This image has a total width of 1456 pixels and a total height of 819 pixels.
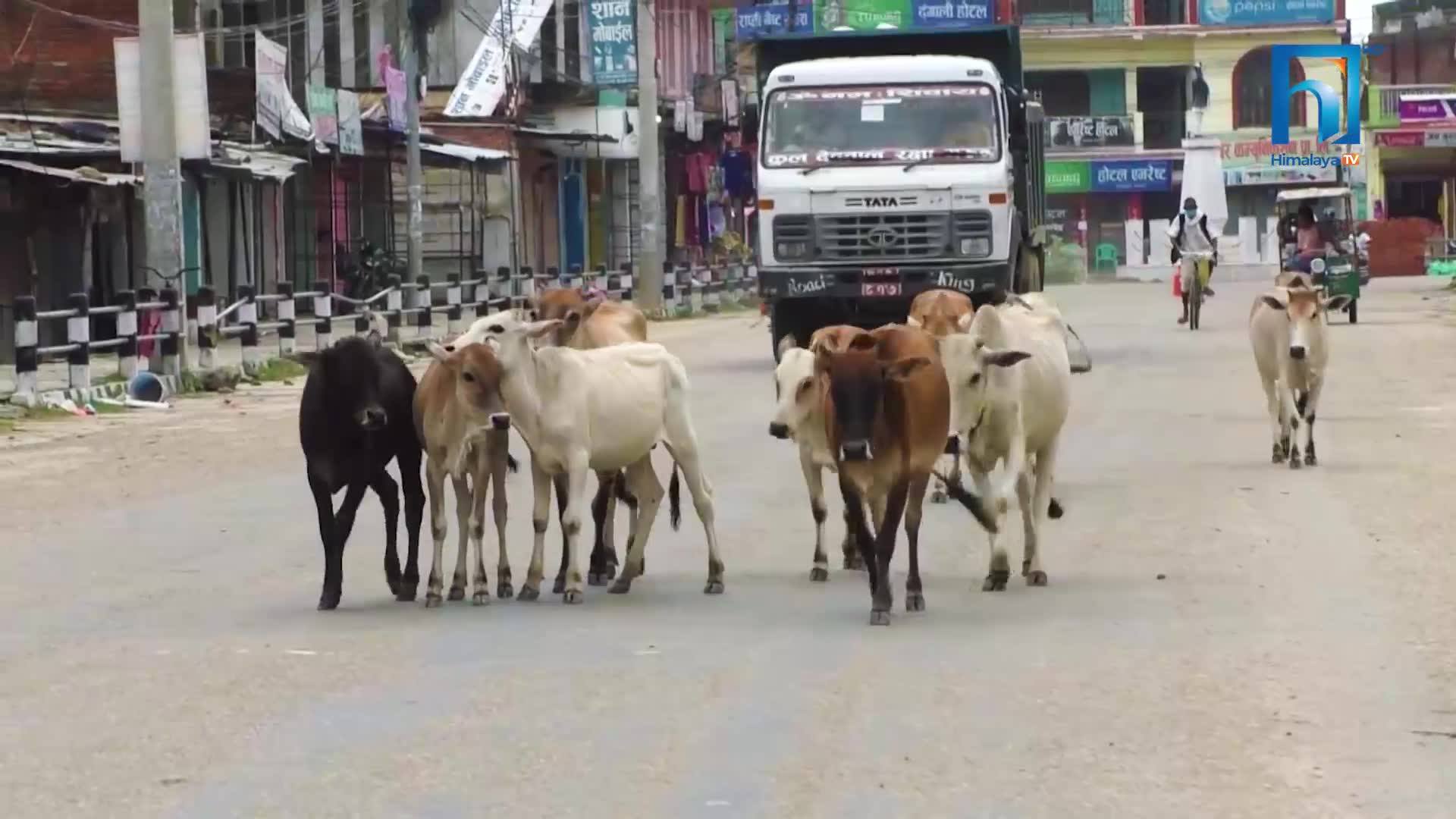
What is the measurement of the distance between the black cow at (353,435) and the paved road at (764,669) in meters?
0.28

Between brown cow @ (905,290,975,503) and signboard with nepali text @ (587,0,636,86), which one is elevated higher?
signboard with nepali text @ (587,0,636,86)

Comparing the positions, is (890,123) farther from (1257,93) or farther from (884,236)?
(1257,93)

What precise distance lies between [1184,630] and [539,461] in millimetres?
2809

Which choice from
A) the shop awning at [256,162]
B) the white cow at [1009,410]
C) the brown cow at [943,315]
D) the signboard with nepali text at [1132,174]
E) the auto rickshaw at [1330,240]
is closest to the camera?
the white cow at [1009,410]

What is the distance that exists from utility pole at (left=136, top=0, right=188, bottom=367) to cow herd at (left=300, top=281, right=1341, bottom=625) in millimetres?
14729

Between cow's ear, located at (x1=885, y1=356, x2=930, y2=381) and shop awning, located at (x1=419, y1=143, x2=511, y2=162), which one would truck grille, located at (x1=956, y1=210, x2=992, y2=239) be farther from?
shop awning, located at (x1=419, y1=143, x2=511, y2=162)

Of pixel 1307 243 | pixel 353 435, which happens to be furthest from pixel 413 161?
pixel 353 435

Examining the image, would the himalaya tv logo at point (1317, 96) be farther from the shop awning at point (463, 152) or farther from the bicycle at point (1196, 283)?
the bicycle at point (1196, 283)

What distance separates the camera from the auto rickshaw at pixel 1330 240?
1375 inches

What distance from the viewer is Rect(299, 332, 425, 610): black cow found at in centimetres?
1083

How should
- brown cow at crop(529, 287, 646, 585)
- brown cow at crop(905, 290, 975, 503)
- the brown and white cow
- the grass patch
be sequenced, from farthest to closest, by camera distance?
the grass patch → brown cow at crop(905, 290, 975, 503) → brown cow at crop(529, 287, 646, 585) → the brown and white cow

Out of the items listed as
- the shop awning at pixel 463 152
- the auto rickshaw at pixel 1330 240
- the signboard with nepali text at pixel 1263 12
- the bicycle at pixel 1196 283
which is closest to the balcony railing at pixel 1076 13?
the signboard with nepali text at pixel 1263 12

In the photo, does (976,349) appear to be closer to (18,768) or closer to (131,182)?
(18,768)

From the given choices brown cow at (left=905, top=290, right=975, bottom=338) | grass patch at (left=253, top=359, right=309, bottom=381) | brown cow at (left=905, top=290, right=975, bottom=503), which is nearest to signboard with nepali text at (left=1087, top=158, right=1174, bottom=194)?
grass patch at (left=253, top=359, right=309, bottom=381)
